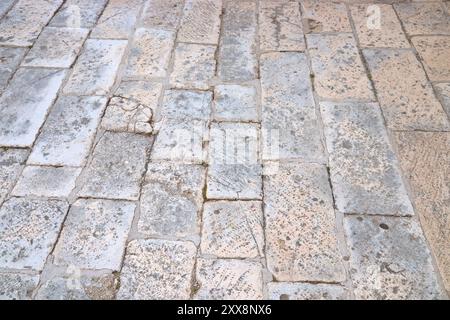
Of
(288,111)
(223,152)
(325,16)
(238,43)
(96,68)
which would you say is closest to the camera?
(223,152)

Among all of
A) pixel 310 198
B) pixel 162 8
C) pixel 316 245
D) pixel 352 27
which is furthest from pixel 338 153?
pixel 162 8

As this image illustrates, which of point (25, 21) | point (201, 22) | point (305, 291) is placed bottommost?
point (305, 291)

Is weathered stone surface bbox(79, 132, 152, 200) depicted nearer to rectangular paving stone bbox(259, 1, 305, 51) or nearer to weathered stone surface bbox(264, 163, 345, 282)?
weathered stone surface bbox(264, 163, 345, 282)

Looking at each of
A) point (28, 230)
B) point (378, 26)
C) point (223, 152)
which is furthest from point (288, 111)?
point (28, 230)

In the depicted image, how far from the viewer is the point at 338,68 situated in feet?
11.2

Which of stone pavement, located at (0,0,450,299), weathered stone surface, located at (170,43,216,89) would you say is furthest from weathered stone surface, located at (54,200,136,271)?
weathered stone surface, located at (170,43,216,89)

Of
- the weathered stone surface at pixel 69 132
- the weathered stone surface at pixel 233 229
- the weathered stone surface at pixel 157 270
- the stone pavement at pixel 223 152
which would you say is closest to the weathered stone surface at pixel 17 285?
the stone pavement at pixel 223 152

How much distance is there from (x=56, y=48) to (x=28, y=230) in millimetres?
1892

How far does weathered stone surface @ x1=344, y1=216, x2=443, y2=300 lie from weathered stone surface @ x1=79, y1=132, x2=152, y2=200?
132 cm

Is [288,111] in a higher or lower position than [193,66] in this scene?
lower

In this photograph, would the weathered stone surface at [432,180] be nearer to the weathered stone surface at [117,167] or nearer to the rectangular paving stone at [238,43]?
the rectangular paving stone at [238,43]

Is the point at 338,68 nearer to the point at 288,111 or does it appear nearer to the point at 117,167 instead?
the point at 288,111

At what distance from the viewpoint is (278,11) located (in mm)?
4070

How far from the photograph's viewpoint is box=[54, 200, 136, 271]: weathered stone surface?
2193 millimetres
